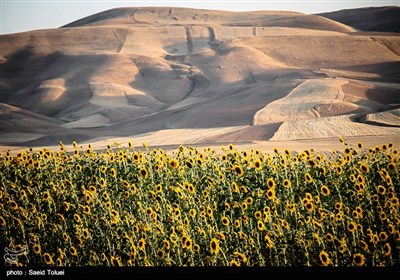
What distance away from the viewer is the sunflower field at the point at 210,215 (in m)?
4.86

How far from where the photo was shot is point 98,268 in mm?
5121

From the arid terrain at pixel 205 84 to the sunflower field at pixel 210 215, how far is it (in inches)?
203

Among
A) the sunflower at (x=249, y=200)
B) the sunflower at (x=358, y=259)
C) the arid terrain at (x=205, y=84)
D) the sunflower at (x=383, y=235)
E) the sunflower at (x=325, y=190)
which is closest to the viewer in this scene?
the sunflower at (x=358, y=259)

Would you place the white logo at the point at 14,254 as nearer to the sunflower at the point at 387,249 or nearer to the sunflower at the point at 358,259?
the sunflower at the point at 358,259

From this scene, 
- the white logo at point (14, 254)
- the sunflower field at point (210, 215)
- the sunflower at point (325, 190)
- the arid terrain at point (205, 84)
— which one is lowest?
the arid terrain at point (205, 84)

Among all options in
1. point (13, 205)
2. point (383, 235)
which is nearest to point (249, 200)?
point (383, 235)

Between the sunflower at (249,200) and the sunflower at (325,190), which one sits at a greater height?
the sunflower at (325,190)

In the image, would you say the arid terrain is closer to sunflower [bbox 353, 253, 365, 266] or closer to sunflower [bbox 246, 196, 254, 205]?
sunflower [bbox 246, 196, 254, 205]

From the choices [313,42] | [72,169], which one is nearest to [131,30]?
[313,42]

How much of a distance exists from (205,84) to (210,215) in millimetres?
46167

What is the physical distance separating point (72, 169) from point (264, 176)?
2989 mm

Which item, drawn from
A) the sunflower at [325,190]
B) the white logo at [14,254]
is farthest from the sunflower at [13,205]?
the sunflower at [325,190]

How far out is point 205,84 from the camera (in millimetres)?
50531

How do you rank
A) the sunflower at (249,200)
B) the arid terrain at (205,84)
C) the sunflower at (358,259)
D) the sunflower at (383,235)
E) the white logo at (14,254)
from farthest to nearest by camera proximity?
the arid terrain at (205,84) < the white logo at (14,254) < the sunflower at (249,200) < the sunflower at (383,235) < the sunflower at (358,259)
